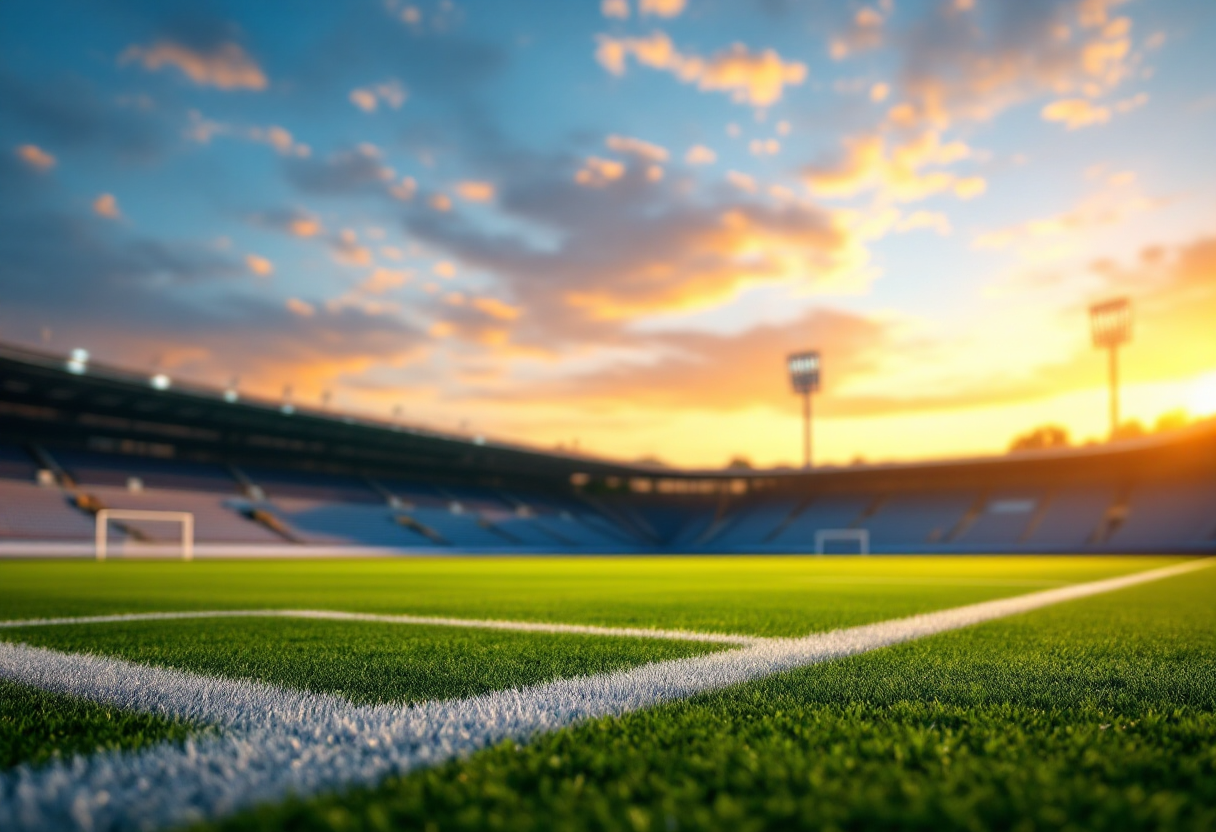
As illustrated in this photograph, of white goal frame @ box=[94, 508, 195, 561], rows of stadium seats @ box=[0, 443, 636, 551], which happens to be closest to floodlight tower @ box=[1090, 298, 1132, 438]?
rows of stadium seats @ box=[0, 443, 636, 551]

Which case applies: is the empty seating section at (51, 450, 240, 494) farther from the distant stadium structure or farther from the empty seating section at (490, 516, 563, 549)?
the empty seating section at (490, 516, 563, 549)

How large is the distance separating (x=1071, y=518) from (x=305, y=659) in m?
46.7

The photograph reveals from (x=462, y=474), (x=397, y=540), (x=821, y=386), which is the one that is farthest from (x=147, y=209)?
(x=821, y=386)

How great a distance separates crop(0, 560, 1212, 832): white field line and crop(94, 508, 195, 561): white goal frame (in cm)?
2828

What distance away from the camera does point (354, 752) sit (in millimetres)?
2084

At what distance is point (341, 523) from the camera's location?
3812cm

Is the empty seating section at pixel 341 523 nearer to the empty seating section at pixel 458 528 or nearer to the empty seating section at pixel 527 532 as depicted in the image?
the empty seating section at pixel 458 528

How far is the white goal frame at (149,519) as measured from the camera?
28109 millimetres

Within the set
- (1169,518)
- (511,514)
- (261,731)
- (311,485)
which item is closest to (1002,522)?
(1169,518)

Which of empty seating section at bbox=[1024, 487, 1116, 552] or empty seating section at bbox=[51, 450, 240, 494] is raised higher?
empty seating section at bbox=[51, 450, 240, 494]

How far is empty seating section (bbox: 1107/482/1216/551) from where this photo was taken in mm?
36781

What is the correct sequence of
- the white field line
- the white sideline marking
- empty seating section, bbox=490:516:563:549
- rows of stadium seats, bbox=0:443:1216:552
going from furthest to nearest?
empty seating section, bbox=490:516:563:549 → rows of stadium seats, bbox=0:443:1216:552 → the white sideline marking → the white field line

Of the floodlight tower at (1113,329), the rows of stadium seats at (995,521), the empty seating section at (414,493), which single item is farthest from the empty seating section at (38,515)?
the floodlight tower at (1113,329)

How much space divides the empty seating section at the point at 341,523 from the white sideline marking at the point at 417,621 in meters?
30.9
